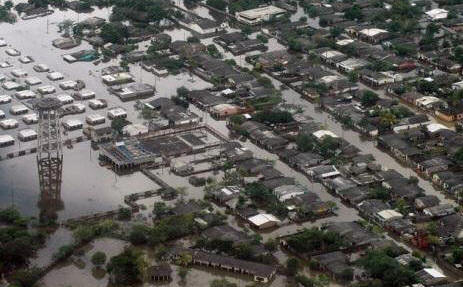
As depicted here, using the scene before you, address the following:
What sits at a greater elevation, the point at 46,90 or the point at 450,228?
the point at 450,228

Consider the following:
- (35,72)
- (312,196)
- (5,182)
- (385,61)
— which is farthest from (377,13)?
(5,182)

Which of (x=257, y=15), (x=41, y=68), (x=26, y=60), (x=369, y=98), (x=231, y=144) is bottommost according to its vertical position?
(x=26, y=60)

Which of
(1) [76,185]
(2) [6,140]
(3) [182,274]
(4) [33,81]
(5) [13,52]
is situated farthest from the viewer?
(5) [13,52]

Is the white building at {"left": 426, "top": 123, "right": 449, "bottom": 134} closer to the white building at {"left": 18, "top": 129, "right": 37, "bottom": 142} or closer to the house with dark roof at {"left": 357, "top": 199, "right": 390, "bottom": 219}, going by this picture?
the house with dark roof at {"left": 357, "top": 199, "right": 390, "bottom": 219}

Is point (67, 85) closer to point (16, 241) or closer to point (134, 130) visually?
point (134, 130)

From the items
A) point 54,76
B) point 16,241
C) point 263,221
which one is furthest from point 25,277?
point 54,76

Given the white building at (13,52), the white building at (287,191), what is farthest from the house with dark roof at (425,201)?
the white building at (13,52)
